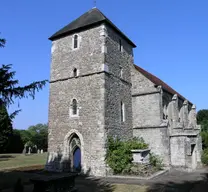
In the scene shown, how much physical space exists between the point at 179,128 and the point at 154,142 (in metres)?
2.27

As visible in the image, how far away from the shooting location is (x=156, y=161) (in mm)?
17594

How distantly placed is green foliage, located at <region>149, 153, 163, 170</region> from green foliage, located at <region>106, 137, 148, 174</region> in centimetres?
244

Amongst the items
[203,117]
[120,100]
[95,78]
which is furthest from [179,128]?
[203,117]

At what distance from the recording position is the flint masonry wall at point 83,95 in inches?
618

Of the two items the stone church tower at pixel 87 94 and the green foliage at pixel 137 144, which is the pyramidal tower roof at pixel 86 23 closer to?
the stone church tower at pixel 87 94

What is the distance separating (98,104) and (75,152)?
163 inches

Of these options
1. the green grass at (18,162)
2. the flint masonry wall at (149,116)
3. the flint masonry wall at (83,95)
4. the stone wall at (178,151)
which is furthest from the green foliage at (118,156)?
the green grass at (18,162)

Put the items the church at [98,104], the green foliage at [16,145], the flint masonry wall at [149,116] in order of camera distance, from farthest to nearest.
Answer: the green foliage at [16,145], the flint masonry wall at [149,116], the church at [98,104]

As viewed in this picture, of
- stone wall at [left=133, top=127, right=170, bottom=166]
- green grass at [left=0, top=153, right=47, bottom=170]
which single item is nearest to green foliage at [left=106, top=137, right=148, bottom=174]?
stone wall at [left=133, top=127, right=170, bottom=166]

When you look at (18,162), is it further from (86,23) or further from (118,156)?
(86,23)

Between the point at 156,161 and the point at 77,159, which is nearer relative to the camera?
the point at 77,159

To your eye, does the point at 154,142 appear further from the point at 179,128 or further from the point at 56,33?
the point at 56,33

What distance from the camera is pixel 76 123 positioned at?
16875 mm

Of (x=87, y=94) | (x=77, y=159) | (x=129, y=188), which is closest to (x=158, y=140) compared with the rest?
(x=77, y=159)
